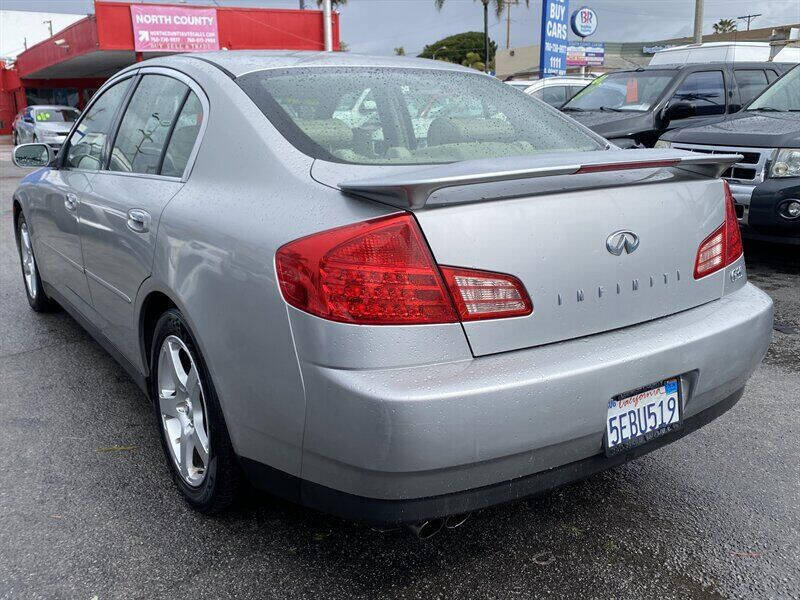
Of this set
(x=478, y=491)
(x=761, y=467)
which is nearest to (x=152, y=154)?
(x=478, y=491)

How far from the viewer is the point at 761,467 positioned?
3000 millimetres

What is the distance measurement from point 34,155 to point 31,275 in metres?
1.04

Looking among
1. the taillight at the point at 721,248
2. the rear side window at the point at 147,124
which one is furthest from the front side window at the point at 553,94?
the taillight at the point at 721,248

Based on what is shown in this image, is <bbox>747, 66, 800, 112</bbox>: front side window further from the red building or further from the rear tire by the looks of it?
the red building

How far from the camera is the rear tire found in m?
5.10

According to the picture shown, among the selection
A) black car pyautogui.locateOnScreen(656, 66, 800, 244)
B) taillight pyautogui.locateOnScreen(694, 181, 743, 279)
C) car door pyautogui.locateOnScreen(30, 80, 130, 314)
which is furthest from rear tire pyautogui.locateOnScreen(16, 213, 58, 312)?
black car pyautogui.locateOnScreen(656, 66, 800, 244)

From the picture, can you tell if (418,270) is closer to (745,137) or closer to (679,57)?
(745,137)

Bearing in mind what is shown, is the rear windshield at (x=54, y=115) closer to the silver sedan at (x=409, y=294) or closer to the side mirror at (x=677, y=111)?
the side mirror at (x=677, y=111)

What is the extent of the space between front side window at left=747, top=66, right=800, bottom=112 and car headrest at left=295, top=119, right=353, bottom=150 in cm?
613

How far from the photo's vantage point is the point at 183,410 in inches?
107

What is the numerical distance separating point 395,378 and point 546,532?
1025 mm

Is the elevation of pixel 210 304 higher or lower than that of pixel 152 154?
lower

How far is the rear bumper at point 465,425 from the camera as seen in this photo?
1868mm

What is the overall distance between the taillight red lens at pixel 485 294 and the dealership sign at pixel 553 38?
20.4 m
